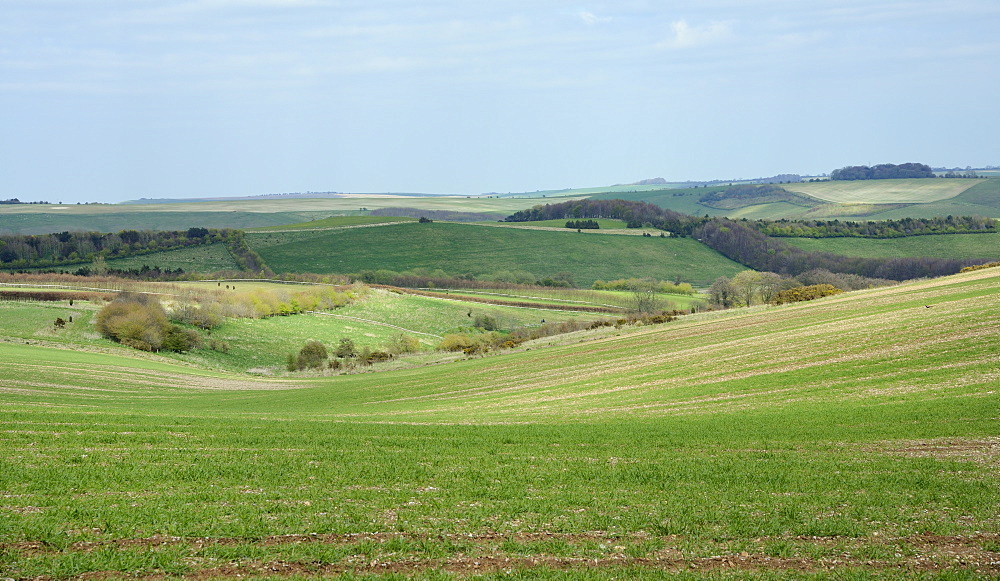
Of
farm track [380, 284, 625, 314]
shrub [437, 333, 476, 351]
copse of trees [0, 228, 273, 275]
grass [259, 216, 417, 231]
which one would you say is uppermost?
grass [259, 216, 417, 231]

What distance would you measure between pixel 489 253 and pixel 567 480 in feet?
402

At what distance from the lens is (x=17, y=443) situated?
16.2 m

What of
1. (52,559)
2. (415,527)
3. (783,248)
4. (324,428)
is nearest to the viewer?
(52,559)

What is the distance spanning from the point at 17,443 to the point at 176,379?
2865 cm

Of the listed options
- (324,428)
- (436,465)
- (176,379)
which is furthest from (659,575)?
(176,379)

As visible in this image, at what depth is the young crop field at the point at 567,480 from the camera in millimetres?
10133

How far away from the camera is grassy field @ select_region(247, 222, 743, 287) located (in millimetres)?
128500

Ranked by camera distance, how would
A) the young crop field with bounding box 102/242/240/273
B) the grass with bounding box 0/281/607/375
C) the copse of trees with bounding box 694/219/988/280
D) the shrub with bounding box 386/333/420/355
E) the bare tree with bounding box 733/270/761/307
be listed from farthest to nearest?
the young crop field with bounding box 102/242/240/273 < the copse of trees with bounding box 694/219/988/280 < the bare tree with bounding box 733/270/761/307 < the shrub with bounding box 386/333/420/355 < the grass with bounding box 0/281/607/375

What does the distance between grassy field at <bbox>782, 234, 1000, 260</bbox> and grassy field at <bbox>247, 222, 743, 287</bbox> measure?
16.7 m

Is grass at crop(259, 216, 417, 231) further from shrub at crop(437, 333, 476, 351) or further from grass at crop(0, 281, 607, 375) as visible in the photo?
shrub at crop(437, 333, 476, 351)

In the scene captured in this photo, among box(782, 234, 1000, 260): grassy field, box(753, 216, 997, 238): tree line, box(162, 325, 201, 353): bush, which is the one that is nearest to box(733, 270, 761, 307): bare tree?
box(162, 325, 201, 353): bush

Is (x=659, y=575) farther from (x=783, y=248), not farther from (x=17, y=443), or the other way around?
(x=783, y=248)

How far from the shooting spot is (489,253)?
136750 mm

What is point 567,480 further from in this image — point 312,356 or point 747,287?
point 747,287
